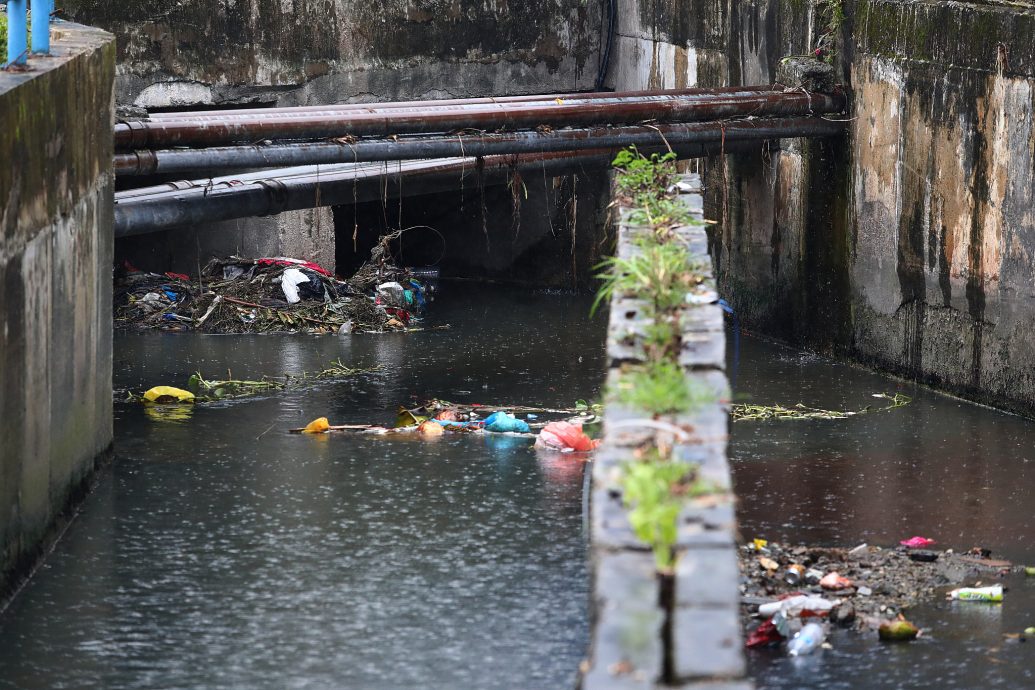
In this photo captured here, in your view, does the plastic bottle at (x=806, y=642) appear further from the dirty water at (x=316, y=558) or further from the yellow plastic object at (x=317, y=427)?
the yellow plastic object at (x=317, y=427)

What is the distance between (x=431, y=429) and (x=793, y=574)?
3.10m

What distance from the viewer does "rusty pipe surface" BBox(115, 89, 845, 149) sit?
29.5ft

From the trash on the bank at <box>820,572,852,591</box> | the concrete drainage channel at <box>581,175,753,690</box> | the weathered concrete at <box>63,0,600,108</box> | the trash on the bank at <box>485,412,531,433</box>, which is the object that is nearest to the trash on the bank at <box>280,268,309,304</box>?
the weathered concrete at <box>63,0,600,108</box>

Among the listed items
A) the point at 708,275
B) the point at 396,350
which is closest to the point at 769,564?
the point at 708,275

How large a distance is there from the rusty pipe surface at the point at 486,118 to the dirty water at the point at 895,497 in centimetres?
193

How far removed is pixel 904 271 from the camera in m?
10.5

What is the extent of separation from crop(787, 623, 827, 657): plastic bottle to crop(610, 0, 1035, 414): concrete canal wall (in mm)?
4083

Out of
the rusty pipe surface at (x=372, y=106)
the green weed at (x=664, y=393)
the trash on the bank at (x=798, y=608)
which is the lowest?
the trash on the bank at (x=798, y=608)

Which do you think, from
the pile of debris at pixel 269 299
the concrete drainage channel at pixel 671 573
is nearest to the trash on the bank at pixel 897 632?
the concrete drainage channel at pixel 671 573

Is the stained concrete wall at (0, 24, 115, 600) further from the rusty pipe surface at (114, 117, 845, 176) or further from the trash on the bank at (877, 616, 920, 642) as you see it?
the trash on the bank at (877, 616, 920, 642)

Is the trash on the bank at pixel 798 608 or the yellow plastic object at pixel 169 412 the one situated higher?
the yellow plastic object at pixel 169 412

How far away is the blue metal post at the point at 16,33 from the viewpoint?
22.2ft

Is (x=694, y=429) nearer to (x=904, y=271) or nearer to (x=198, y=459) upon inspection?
(x=198, y=459)

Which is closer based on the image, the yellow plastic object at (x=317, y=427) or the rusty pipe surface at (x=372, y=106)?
the yellow plastic object at (x=317, y=427)
